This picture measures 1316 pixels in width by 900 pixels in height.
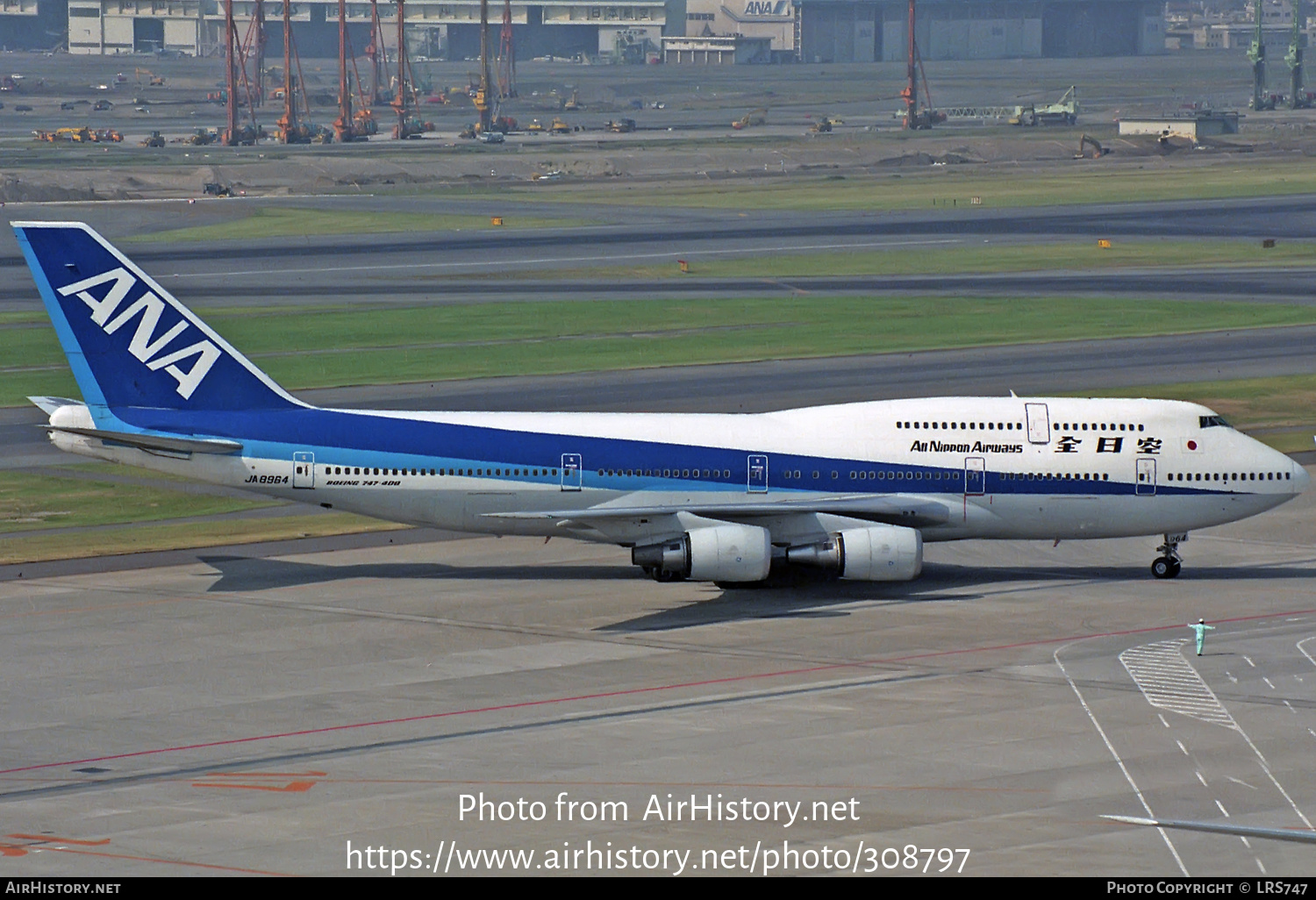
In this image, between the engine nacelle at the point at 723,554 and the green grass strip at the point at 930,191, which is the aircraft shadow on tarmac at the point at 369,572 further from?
the green grass strip at the point at 930,191

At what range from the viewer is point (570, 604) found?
5306 cm

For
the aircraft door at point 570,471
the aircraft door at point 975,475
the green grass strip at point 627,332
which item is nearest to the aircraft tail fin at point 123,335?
the aircraft door at point 570,471

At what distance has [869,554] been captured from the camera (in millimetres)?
52344

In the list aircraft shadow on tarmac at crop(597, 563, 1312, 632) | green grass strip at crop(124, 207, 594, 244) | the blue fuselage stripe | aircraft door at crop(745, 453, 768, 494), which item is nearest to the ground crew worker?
aircraft shadow on tarmac at crop(597, 563, 1312, 632)

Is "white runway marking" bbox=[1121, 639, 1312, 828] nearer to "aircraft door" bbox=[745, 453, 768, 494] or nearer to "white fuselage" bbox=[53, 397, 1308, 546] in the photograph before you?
"white fuselage" bbox=[53, 397, 1308, 546]

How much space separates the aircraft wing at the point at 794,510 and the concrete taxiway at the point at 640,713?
235 centimetres

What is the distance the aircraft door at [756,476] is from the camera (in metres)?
54.5

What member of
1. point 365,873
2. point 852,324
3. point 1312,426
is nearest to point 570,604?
point 365,873

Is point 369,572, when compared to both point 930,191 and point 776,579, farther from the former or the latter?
point 930,191

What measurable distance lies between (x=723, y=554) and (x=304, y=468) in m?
12.6

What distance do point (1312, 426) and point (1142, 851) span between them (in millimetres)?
55467

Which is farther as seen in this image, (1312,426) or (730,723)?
(1312,426)

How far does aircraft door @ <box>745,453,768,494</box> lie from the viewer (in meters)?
54.5

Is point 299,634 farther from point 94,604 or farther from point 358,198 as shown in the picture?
point 358,198
